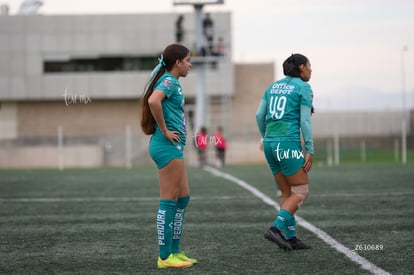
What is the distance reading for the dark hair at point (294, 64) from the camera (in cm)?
796

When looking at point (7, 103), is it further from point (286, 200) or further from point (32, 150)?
point (286, 200)

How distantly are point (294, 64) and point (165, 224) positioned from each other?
2103mm

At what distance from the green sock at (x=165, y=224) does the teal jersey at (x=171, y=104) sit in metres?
0.55

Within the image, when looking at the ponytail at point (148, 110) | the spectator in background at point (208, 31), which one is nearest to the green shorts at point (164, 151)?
the ponytail at point (148, 110)

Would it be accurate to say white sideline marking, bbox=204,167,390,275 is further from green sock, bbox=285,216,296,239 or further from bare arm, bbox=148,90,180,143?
bare arm, bbox=148,90,180,143

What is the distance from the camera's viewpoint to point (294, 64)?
798 cm

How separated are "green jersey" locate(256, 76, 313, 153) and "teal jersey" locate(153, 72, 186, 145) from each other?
3.81 feet

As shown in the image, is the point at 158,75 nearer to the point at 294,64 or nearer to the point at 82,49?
the point at 294,64

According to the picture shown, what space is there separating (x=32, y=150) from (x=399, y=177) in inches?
1157

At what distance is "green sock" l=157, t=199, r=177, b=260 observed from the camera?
700cm

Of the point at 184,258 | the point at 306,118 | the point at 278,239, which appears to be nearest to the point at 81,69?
the point at 306,118

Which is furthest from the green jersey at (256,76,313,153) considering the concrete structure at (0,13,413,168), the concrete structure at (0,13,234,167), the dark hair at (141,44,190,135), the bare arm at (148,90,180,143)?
the concrete structure at (0,13,234,167)

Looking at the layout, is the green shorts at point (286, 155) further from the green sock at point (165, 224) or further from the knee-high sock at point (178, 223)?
the green sock at point (165, 224)

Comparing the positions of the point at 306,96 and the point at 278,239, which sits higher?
the point at 306,96
